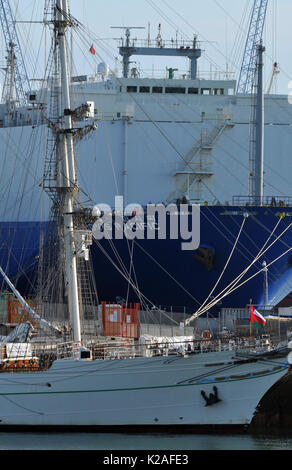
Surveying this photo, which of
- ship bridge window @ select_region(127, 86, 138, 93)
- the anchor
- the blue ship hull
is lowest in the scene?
the anchor

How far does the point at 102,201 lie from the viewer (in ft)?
170

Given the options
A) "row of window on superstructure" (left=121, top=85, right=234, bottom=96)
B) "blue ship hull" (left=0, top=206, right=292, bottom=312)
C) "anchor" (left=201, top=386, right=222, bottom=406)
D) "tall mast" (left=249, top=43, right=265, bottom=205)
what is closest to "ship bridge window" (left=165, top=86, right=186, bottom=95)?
"row of window on superstructure" (left=121, top=85, right=234, bottom=96)

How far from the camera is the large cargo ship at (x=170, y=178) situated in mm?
43719

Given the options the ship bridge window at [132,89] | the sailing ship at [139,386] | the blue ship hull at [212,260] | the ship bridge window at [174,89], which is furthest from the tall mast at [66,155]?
the ship bridge window at [174,89]

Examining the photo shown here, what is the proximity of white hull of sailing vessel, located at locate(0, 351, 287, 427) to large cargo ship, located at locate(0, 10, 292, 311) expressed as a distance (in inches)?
520

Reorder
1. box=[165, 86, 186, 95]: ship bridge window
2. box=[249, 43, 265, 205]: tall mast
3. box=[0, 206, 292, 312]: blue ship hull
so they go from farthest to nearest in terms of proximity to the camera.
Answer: box=[165, 86, 186, 95]: ship bridge window → box=[249, 43, 265, 205]: tall mast → box=[0, 206, 292, 312]: blue ship hull

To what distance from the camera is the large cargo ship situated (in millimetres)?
43719

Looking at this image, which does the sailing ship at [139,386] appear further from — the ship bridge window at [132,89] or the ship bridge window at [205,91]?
the ship bridge window at [205,91]

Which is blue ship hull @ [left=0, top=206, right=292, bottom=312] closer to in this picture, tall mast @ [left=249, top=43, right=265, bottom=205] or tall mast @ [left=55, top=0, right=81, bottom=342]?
tall mast @ [left=249, top=43, right=265, bottom=205]

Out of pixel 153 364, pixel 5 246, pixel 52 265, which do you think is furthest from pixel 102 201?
pixel 153 364

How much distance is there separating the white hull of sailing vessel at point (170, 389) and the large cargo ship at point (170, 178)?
520 inches

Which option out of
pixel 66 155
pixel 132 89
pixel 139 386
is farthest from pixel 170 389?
pixel 132 89

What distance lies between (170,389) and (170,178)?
78.6ft

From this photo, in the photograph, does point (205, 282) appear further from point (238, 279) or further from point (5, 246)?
point (5, 246)
